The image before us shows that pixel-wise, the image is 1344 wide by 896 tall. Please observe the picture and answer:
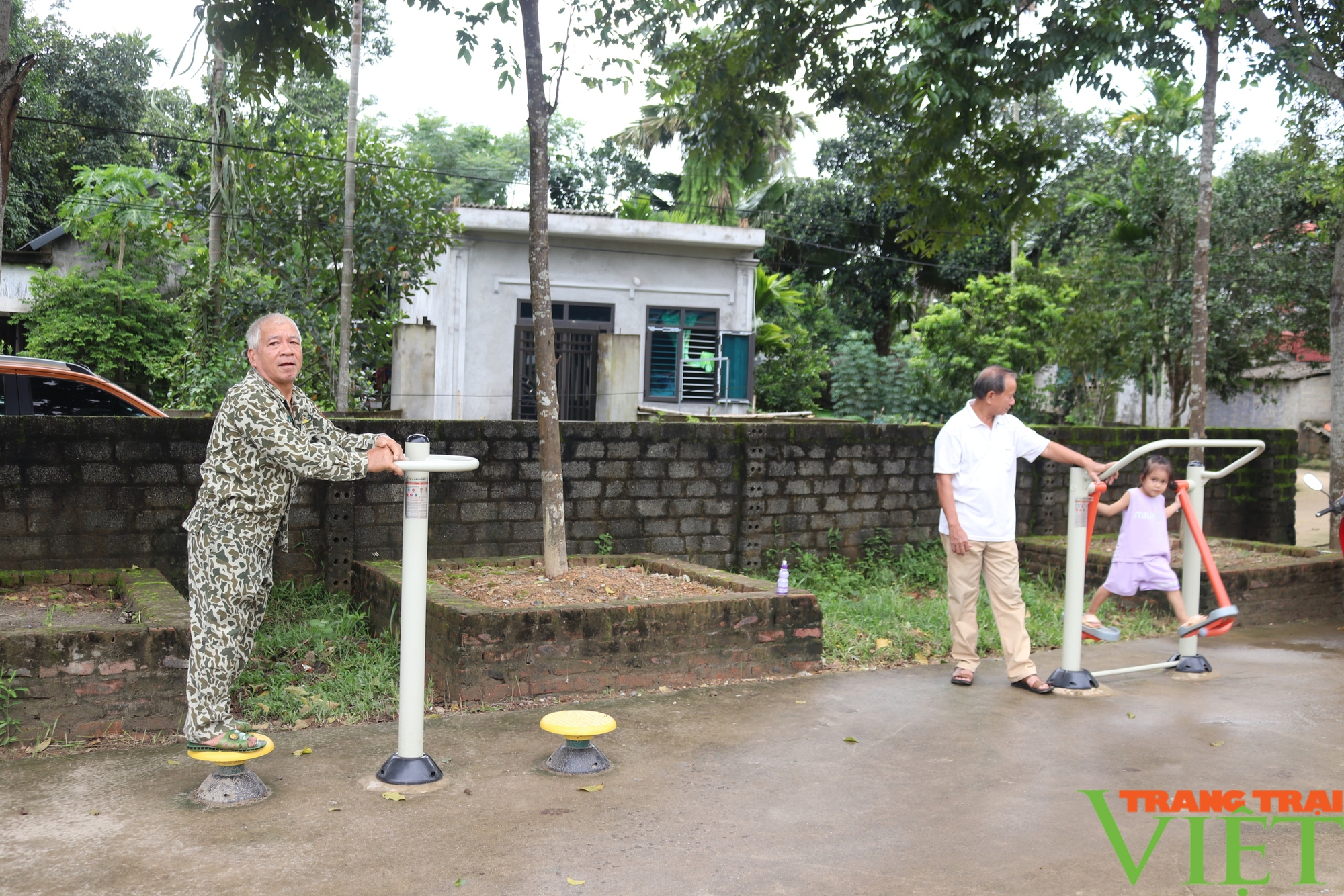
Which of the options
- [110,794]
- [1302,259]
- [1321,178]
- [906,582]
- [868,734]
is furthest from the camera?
[1302,259]

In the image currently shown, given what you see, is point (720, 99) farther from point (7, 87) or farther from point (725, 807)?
point (725, 807)

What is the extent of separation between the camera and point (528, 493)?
8.18m

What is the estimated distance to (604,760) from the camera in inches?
187

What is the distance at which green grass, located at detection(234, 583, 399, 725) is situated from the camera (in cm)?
540

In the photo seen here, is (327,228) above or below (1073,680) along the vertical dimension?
above

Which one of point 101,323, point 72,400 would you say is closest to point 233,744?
point 72,400

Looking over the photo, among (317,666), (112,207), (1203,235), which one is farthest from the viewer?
(112,207)

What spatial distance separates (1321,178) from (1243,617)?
A: 848 cm

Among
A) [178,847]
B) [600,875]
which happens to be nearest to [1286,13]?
[600,875]

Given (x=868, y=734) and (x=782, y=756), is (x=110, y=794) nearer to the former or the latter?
(x=782, y=756)

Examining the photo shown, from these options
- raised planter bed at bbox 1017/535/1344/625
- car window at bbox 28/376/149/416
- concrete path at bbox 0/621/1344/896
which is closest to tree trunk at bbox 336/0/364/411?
car window at bbox 28/376/149/416

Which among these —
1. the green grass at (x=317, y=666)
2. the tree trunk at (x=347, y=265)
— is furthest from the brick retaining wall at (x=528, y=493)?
the tree trunk at (x=347, y=265)

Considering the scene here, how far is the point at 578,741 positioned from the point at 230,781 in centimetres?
138

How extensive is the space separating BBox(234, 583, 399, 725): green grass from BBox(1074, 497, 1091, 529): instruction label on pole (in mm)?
3905
